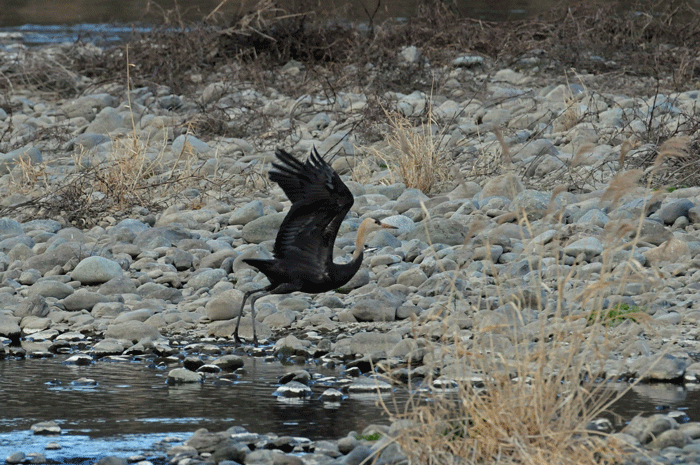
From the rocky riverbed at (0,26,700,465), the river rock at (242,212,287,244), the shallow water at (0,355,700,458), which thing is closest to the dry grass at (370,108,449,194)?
the rocky riverbed at (0,26,700,465)

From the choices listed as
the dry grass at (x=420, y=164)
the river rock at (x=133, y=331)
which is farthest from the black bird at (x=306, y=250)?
the dry grass at (x=420, y=164)

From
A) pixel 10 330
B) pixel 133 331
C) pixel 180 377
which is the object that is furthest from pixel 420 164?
pixel 180 377

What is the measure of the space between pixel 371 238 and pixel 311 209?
177cm

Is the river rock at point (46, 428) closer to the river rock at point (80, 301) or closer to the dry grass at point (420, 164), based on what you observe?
the river rock at point (80, 301)

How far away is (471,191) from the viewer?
8.20 m

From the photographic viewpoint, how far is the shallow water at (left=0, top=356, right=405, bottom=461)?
3871mm

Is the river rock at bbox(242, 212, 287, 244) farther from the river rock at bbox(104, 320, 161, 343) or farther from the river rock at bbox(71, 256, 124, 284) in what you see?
the river rock at bbox(104, 320, 161, 343)

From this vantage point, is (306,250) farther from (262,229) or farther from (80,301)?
(262,229)

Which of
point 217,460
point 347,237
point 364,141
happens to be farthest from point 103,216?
point 217,460

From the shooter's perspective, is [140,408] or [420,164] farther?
[420,164]

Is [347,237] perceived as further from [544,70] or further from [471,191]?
[544,70]

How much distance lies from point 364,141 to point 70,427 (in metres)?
6.43

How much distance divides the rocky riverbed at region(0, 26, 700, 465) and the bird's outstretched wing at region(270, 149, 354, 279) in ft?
1.48

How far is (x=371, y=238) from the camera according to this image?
23.6 ft
